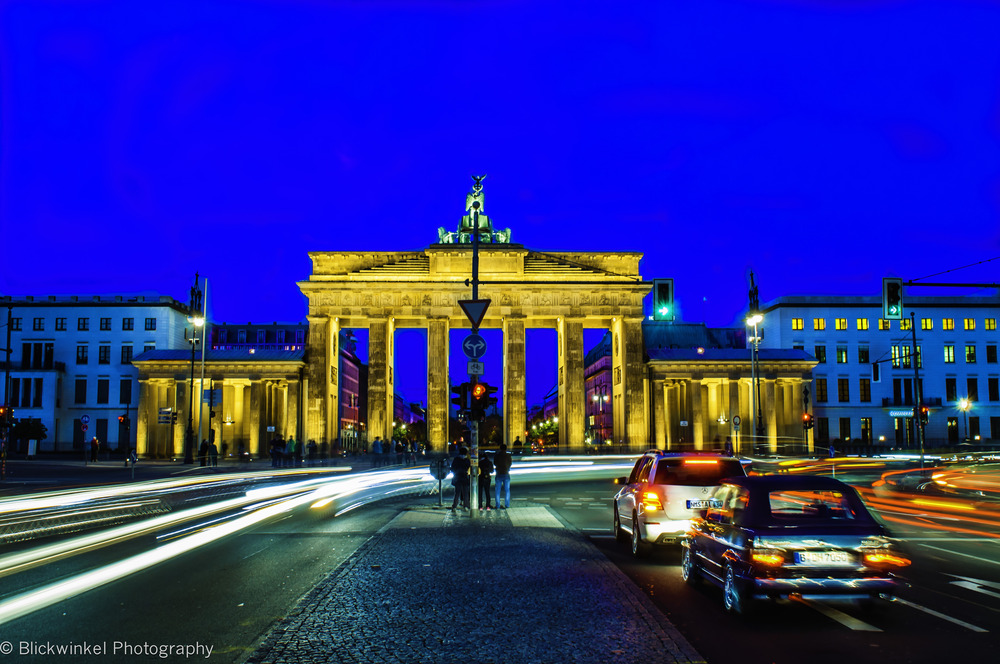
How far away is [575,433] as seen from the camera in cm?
7138

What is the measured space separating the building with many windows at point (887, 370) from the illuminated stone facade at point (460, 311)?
62.2ft

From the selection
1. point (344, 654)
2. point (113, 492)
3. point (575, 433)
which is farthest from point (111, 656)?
point (575, 433)

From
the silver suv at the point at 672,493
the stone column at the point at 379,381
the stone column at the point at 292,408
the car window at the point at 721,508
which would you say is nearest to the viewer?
the car window at the point at 721,508

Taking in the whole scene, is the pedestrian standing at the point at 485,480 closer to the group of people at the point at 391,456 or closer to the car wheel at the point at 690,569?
the car wheel at the point at 690,569

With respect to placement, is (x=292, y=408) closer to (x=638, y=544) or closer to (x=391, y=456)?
(x=391, y=456)

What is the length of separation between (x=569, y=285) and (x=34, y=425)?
50.3 meters

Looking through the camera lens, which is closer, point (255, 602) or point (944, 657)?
point (944, 657)

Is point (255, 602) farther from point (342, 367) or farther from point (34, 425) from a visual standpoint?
point (342, 367)

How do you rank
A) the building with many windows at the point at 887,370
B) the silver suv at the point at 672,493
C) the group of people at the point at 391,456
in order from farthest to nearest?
the building with many windows at the point at 887,370
the group of people at the point at 391,456
the silver suv at the point at 672,493

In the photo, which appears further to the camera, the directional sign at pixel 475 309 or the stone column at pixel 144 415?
the stone column at pixel 144 415

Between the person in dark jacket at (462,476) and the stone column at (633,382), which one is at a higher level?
the stone column at (633,382)

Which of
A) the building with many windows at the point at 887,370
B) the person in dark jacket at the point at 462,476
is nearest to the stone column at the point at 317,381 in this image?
the building with many windows at the point at 887,370

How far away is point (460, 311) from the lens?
72375 mm

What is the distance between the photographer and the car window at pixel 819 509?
919 centimetres
